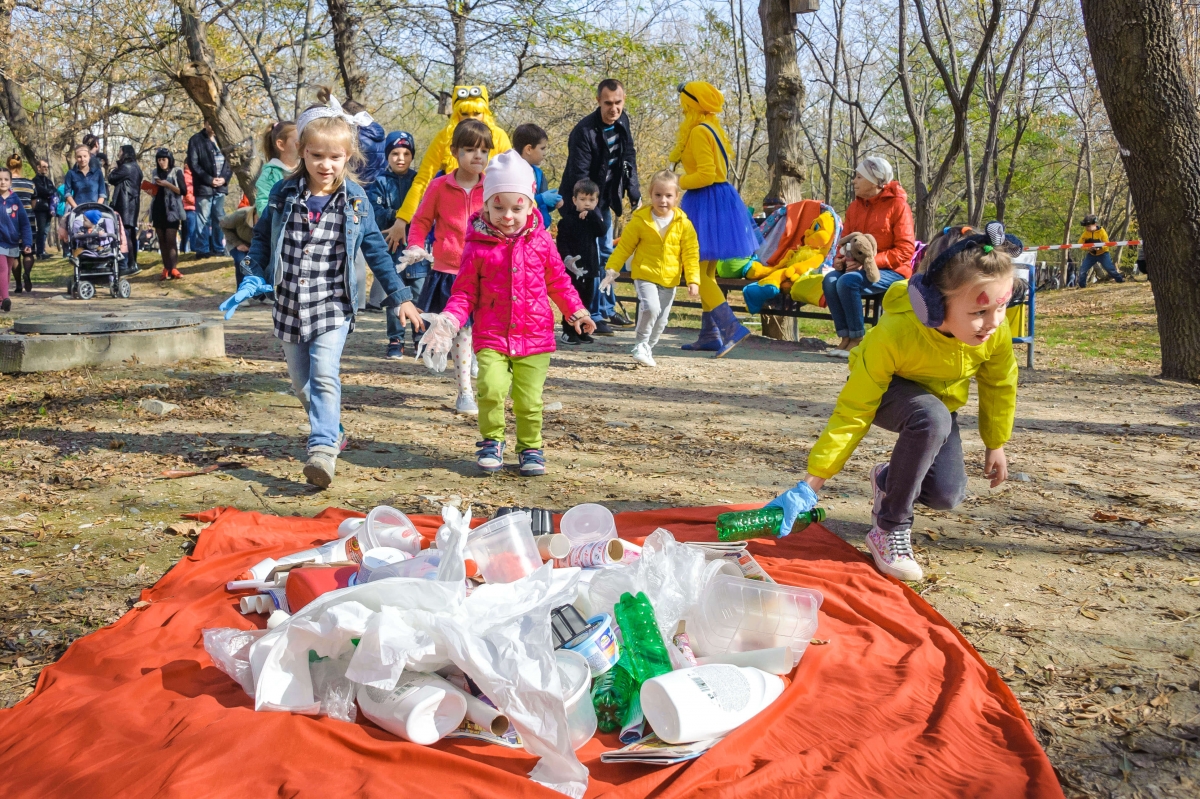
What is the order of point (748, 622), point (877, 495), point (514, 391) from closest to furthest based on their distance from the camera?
point (748, 622)
point (877, 495)
point (514, 391)

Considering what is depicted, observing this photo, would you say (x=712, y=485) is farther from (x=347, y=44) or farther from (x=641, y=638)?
(x=347, y=44)

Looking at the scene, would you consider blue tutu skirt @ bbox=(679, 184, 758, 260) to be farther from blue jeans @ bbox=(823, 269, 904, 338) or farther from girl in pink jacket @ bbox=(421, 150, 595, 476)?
girl in pink jacket @ bbox=(421, 150, 595, 476)

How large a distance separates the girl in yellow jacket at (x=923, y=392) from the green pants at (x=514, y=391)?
176 cm

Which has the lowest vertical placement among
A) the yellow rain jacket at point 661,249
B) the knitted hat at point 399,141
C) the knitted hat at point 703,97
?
the yellow rain jacket at point 661,249

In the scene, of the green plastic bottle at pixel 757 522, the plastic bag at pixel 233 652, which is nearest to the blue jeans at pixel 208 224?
the green plastic bottle at pixel 757 522

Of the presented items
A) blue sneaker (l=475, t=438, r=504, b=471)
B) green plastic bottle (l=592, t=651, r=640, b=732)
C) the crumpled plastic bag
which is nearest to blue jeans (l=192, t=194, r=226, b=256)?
blue sneaker (l=475, t=438, r=504, b=471)

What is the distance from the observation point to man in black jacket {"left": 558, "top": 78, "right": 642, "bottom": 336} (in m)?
8.77

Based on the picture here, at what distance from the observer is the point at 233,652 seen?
2494mm

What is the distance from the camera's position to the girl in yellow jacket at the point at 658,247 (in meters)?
7.87

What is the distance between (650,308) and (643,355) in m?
0.41

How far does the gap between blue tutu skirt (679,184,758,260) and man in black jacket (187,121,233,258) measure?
9.61 meters

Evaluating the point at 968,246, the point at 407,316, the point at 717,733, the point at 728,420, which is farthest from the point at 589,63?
the point at 717,733

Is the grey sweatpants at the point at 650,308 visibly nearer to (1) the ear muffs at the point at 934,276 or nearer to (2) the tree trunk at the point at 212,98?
(1) the ear muffs at the point at 934,276

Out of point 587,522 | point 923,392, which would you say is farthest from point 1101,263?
point 587,522
